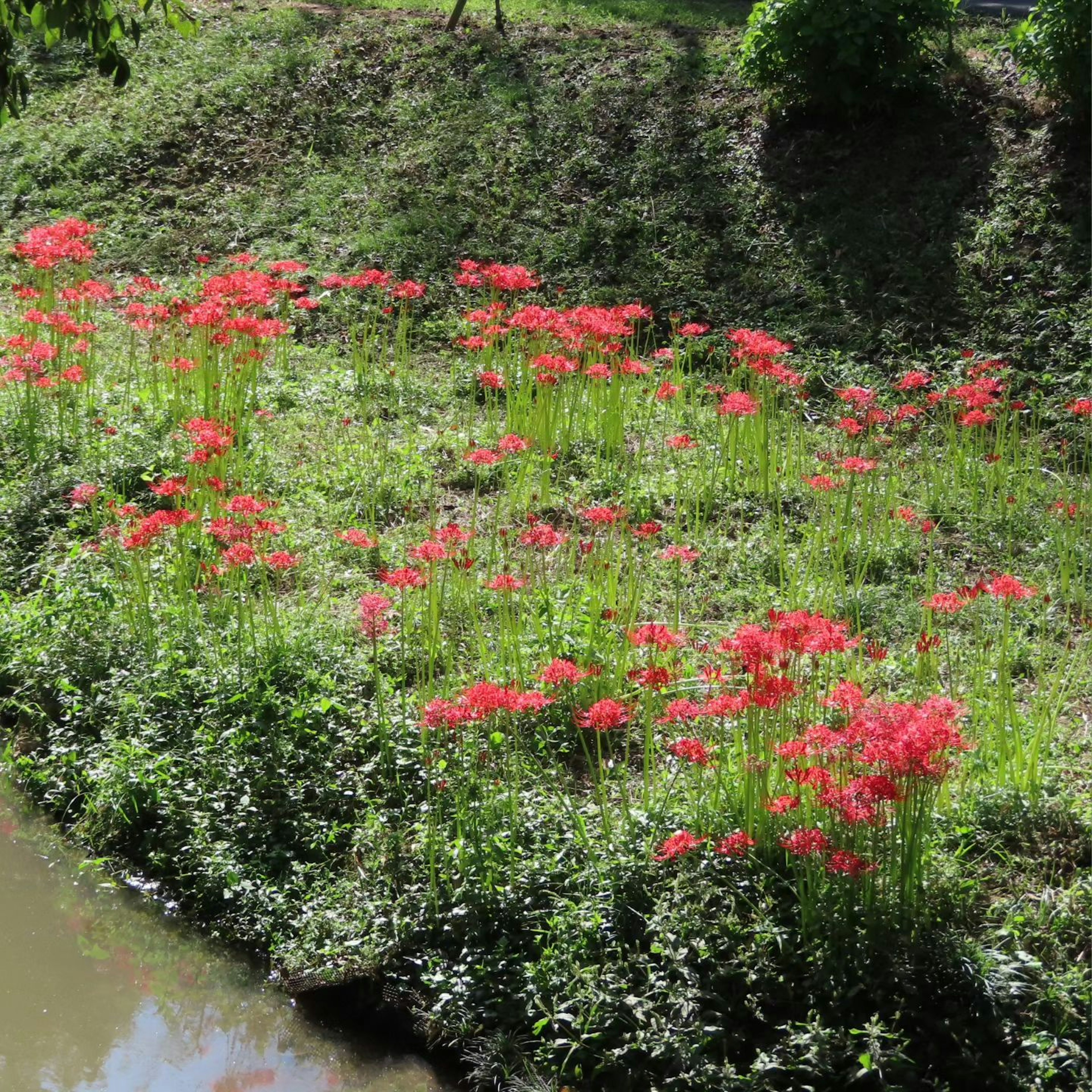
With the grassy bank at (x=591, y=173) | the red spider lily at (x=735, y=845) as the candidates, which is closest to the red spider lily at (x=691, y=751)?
the red spider lily at (x=735, y=845)

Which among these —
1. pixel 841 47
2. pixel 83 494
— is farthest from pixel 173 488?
pixel 841 47

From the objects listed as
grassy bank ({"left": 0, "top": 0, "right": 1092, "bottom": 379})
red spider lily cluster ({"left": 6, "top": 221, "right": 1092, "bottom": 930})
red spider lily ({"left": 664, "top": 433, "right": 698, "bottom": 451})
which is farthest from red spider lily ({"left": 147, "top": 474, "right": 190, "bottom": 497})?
grassy bank ({"left": 0, "top": 0, "right": 1092, "bottom": 379})

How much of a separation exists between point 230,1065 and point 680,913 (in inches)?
60.1

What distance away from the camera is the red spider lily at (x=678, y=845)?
12.1 feet

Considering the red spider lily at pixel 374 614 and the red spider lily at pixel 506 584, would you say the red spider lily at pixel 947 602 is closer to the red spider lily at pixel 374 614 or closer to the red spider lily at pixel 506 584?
the red spider lily at pixel 506 584

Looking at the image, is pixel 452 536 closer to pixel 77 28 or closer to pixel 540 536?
pixel 540 536

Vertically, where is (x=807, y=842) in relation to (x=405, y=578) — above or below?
below

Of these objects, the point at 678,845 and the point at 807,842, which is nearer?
Result: the point at 807,842

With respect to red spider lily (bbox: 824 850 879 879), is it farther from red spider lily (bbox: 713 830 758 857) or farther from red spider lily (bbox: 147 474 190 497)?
red spider lily (bbox: 147 474 190 497)

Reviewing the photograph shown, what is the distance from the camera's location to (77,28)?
3877 millimetres

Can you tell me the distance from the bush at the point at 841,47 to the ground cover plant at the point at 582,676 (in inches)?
117

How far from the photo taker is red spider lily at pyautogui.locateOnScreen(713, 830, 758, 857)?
3732 mm

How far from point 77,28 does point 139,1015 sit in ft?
10.4

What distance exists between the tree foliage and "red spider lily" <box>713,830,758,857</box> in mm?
2832
